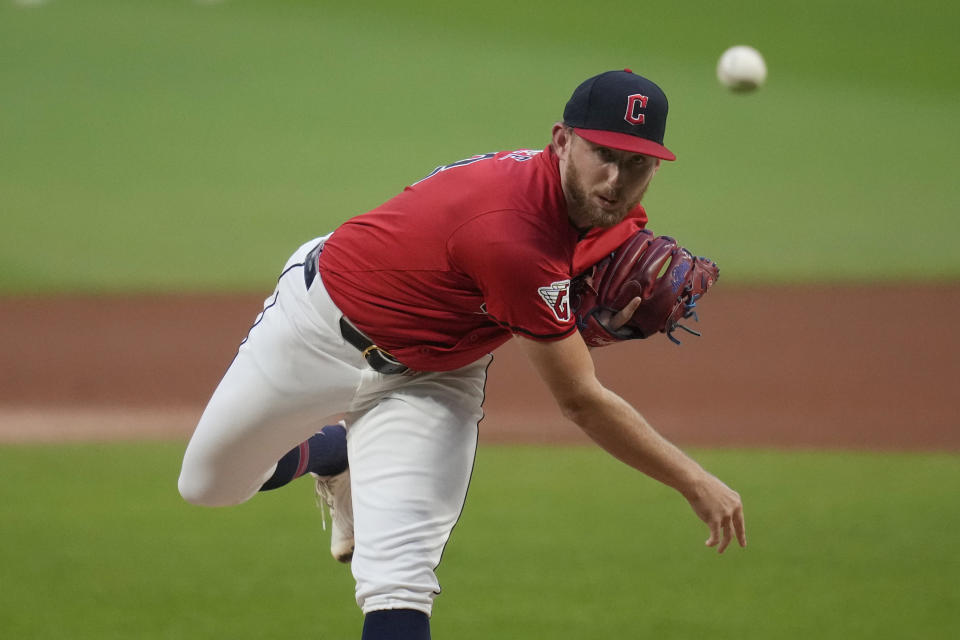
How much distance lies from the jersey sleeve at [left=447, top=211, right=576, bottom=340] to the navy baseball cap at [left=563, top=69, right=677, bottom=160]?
0.95 ft

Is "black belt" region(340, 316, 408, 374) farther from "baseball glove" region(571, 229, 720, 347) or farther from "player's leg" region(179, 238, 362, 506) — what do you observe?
"baseball glove" region(571, 229, 720, 347)

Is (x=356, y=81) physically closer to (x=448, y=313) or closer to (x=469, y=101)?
(x=469, y=101)

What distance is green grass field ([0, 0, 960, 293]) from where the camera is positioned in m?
12.0

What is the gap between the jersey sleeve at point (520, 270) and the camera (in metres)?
3.02

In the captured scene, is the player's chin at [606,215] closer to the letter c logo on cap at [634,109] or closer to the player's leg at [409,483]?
the letter c logo on cap at [634,109]

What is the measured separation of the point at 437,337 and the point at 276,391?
1.72ft

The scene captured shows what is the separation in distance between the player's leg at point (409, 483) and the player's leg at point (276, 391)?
161mm


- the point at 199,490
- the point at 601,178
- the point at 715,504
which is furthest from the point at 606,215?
the point at 199,490

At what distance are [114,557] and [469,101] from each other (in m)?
11.1

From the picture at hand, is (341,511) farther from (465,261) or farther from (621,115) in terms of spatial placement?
(621,115)

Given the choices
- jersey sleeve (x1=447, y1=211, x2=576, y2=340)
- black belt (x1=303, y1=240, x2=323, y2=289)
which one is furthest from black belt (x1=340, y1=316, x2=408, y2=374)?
jersey sleeve (x1=447, y1=211, x2=576, y2=340)

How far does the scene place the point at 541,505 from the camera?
5.87 metres

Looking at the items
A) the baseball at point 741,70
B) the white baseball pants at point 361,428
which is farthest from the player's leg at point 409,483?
the baseball at point 741,70

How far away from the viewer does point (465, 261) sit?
3.14 m
